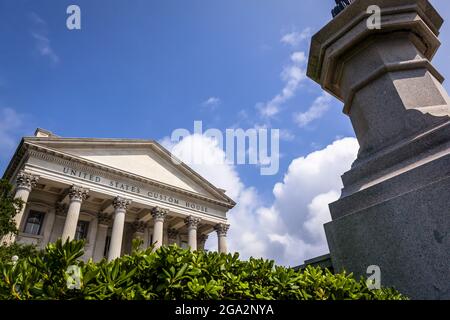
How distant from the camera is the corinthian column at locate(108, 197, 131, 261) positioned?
958 inches

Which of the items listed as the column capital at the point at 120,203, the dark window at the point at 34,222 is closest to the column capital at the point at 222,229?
the column capital at the point at 120,203

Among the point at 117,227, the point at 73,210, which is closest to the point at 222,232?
the point at 117,227

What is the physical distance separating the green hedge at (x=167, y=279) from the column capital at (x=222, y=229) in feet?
99.5

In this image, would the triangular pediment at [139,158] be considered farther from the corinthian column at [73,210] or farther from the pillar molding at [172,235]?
the pillar molding at [172,235]

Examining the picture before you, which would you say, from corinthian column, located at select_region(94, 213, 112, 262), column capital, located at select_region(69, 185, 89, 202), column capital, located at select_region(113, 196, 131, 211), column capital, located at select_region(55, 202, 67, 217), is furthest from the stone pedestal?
column capital, located at select_region(55, 202, 67, 217)

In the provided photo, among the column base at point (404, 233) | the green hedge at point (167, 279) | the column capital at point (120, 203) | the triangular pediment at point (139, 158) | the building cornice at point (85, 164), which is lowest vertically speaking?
the green hedge at point (167, 279)

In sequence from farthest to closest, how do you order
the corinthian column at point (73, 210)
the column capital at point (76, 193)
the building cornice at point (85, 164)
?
the column capital at point (76, 193) < the building cornice at point (85, 164) < the corinthian column at point (73, 210)

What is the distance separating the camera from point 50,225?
26.3m

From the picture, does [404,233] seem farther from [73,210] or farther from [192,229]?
[192,229]

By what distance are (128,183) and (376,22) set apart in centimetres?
2627

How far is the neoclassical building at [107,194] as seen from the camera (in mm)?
23344

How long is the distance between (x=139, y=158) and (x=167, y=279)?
30192 mm
